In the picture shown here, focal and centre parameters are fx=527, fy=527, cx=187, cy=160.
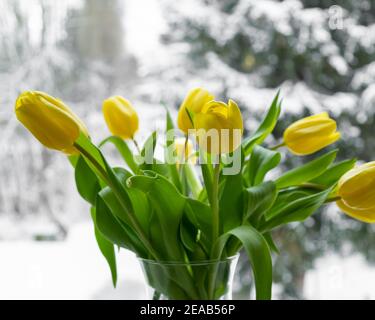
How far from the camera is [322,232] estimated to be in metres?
1.70

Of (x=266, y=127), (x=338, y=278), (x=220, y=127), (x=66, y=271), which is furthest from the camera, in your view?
(x=338, y=278)

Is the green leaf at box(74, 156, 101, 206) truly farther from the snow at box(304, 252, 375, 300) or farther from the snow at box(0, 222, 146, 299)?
the snow at box(304, 252, 375, 300)

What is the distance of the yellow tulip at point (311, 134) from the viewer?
495mm

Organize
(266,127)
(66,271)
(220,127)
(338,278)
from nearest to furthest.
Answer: (220,127) → (266,127) → (66,271) → (338,278)

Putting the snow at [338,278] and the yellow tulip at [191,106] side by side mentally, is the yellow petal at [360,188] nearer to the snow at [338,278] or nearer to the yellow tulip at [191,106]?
the yellow tulip at [191,106]

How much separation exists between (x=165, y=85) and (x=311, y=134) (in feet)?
3.90

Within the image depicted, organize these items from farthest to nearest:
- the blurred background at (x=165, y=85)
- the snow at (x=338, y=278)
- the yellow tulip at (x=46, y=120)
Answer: the snow at (x=338, y=278)
the blurred background at (x=165, y=85)
the yellow tulip at (x=46, y=120)

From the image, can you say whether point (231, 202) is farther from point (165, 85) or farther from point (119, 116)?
point (165, 85)

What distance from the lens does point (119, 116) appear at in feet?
1.68

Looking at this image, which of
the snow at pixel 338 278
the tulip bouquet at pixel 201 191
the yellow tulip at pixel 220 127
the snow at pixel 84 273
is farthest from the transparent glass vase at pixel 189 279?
the snow at pixel 338 278

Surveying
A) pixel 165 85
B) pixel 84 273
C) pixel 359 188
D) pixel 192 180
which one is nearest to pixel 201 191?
pixel 192 180

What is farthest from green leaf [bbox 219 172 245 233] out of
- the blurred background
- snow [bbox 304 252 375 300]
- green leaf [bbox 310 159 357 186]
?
snow [bbox 304 252 375 300]

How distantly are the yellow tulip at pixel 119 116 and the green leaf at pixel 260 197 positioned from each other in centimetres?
15
